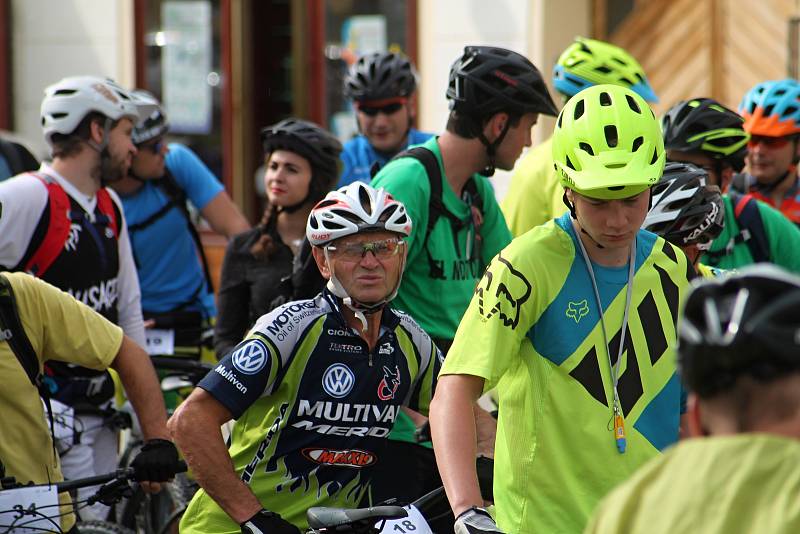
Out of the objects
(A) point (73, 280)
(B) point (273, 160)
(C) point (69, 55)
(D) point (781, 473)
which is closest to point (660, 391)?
(D) point (781, 473)

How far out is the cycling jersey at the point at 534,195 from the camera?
659cm

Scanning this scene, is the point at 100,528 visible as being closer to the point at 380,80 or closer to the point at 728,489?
the point at 380,80

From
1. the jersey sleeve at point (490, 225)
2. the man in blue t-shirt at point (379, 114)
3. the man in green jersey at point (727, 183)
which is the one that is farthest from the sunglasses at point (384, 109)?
the jersey sleeve at point (490, 225)

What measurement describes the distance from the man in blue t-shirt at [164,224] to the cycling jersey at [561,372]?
4183 mm

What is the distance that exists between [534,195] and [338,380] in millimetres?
2479

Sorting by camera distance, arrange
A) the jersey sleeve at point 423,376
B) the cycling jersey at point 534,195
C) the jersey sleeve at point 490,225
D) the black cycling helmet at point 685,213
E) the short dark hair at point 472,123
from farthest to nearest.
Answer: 1. the cycling jersey at point 534,195
2. the jersey sleeve at point 490,225
3. the short dark hair at point 472,123
4. the black cycling helmet at point 685,213
5. the jersey sleeve at point 423,376

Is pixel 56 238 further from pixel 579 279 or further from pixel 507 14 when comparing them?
pixel 507 14

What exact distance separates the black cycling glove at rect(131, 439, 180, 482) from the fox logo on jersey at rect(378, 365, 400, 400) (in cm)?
86

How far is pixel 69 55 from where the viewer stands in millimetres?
12477

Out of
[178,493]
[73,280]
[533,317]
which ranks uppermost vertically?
[533,317]

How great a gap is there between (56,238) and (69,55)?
22.1 ft

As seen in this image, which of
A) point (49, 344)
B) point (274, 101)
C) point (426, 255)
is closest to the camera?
point (49, 344)

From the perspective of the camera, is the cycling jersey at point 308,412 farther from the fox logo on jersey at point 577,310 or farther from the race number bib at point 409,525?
the fox logo on jersey at point 577,310

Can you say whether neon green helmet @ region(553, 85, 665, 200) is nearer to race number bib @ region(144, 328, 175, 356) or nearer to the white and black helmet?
the white and black helmet
